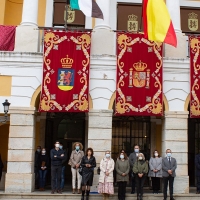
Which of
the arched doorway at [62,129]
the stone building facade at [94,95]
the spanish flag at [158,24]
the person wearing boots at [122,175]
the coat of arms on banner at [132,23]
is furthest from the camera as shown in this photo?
the coat of arms on banner at [132,23]

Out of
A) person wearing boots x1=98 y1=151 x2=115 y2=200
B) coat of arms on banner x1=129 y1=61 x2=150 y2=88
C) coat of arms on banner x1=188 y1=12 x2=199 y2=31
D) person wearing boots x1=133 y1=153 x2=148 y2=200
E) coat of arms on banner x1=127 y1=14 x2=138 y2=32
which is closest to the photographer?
person wearing boots x1=98 y1=151 x2=115 y2=200

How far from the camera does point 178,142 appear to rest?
47.9ft

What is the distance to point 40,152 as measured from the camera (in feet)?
48.9

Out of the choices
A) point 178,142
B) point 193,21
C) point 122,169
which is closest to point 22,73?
point 122,169

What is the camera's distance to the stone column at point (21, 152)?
13883 millimetres

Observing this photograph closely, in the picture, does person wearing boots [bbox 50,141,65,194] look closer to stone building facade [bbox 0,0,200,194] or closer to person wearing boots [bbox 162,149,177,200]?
stone building facade [bbox 0,0,200,194]

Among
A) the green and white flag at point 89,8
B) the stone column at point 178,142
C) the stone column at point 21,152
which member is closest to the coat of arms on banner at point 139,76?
the stone column at point 178,142

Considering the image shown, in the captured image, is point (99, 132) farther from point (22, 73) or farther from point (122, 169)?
point (22, 73)

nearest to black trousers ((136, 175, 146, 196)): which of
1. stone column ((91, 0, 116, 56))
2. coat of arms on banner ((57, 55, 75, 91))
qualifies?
coat of arms on banner ((57, 55, 75, 91))

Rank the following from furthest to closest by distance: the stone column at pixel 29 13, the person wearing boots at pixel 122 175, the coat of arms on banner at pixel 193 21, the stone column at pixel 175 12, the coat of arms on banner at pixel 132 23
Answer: the coat of arms on banner at pixel 193 21, the coat of arms on banner at pixel 132 23, the stone column at pixel 175 12, the stone column at pixel 29 13, the person wearing boots at pixel 122 175

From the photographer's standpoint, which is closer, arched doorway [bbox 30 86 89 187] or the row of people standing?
the row of people standing

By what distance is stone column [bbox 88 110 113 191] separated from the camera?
560 inches

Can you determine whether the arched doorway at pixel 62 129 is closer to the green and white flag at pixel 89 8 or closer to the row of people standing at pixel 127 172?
the row of people standing at pixel 127 172

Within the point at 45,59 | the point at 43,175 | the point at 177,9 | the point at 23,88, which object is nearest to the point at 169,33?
the point at 177,9
